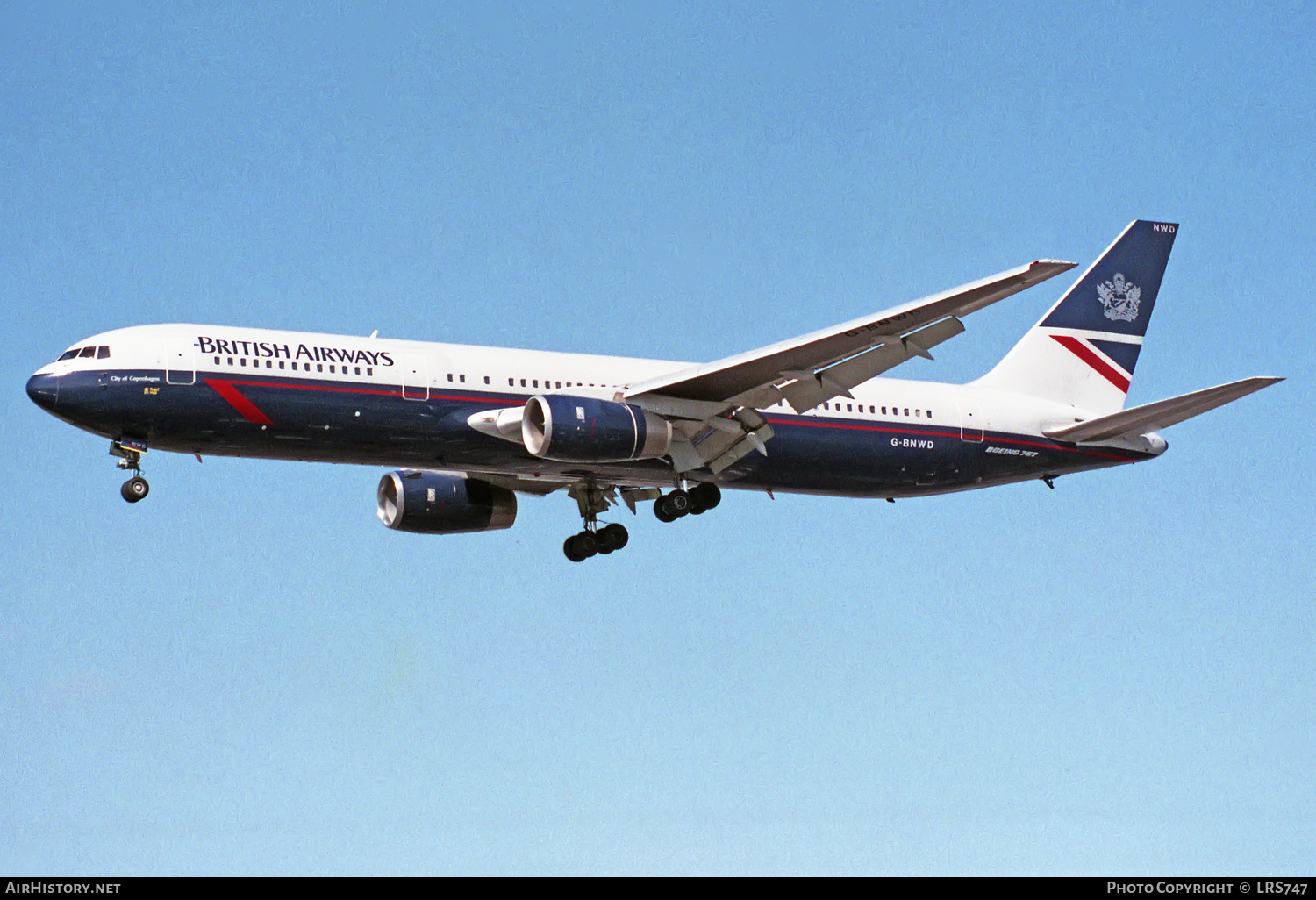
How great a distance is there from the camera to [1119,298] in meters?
45.9

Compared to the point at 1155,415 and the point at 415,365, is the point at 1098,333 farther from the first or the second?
the point at 415,365

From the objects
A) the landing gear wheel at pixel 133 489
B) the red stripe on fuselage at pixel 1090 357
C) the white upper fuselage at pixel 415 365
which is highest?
the red stripe on fuselage at pixel 1090 357

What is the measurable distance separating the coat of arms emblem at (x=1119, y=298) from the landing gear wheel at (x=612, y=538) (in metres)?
15.0

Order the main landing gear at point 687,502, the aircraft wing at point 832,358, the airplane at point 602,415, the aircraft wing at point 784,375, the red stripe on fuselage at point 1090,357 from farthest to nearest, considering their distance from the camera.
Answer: the red stripe on fuselage at point 1090,357 → the main landing gear at point 687,502 → the airplane at point 602,415 → the aircraft wing at point 784,375 → the aircraft wing at point 832,358

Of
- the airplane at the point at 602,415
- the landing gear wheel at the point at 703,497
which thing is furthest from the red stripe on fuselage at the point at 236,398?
the landing gear wheel at the point at 703,497

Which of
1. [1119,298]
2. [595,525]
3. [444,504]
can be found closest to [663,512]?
[595,525]

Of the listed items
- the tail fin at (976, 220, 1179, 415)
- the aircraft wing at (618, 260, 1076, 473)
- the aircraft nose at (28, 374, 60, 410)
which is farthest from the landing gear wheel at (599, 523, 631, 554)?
the aircraft nose at (28, 374, 60, 410)

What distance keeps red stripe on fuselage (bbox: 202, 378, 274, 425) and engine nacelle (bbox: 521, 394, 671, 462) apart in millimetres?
5724

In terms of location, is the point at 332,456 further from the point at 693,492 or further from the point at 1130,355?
the point at 1130,355

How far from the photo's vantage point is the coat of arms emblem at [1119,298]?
4581cm

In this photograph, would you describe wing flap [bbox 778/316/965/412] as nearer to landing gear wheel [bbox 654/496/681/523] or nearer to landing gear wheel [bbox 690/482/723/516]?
landing gear wheel [bbox 690/482/723/516]

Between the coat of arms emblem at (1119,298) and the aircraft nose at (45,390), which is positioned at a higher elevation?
the coat of arms emblem at (1119,298)

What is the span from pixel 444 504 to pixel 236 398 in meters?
9.16

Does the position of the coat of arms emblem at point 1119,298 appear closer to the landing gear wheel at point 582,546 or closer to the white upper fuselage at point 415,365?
the white upper fuselage at point 415,365
